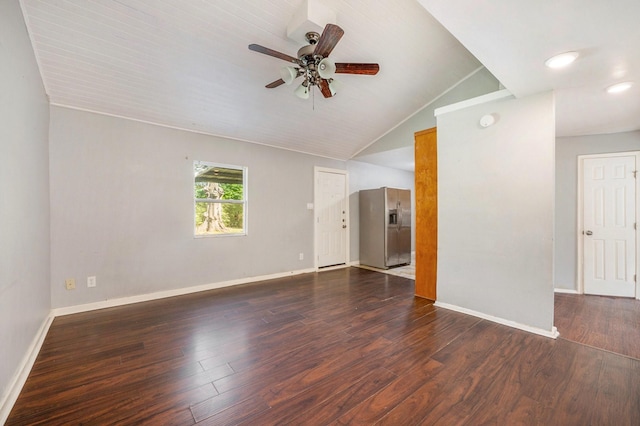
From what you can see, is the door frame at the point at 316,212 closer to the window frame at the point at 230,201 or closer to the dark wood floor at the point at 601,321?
the window frame at the point at 230,201

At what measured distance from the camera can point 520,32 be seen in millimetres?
1787

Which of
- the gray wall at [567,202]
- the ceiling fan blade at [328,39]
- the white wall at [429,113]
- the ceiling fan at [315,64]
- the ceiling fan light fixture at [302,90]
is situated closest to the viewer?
the ceiling fan blade at [328,39]

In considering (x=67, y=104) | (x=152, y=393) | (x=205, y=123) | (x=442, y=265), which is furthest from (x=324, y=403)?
(x=67, y=104)

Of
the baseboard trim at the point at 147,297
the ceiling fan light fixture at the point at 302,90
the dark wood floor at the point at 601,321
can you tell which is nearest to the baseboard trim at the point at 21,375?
the baseboard trim at the point at 147,297

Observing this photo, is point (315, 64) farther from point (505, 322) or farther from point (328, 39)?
point (505, 322)

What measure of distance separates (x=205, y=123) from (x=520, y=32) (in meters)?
3.66

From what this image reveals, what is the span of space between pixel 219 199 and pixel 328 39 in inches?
117

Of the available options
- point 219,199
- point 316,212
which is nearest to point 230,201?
point 219,199

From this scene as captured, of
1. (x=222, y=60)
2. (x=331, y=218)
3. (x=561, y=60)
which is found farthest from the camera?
(x=331, y=218)

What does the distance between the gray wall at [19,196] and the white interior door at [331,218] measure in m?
3.88

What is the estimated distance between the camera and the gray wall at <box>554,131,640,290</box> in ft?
12.9

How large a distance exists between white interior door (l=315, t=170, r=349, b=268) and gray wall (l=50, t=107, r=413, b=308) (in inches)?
31.4

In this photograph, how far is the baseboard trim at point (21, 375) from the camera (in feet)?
4.95

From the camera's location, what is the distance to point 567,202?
13.1ft
